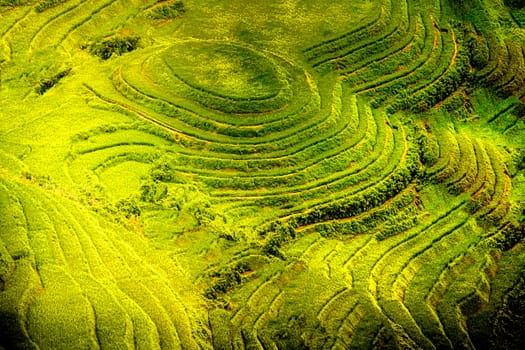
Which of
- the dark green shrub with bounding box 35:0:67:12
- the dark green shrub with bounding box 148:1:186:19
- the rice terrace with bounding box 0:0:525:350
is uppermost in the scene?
the dark green shrub with bounding box 148:1:186:19

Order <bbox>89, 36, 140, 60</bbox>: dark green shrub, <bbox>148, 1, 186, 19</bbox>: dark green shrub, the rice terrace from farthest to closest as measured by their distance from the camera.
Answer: <bbox>148, 1, 186, 19</bbox>: dark green shrub < <bbox>89, 36, 140, 60</bbox>: dark green shrub < the rice terrace

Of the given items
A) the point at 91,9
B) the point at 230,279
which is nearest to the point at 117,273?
the point at 230,279

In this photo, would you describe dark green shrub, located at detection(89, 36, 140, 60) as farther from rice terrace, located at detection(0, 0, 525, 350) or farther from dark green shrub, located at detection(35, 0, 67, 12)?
dark green shrub, located at detection(35, 0, 67, 12)

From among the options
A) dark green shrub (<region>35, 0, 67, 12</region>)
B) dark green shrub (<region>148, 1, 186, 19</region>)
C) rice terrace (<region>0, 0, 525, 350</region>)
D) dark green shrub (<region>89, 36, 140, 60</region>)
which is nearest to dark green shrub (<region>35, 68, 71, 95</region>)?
rice terrace (<region>0, 0, 525, 350</region>)

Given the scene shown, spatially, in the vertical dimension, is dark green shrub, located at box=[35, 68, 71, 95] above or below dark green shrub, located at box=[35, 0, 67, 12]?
below

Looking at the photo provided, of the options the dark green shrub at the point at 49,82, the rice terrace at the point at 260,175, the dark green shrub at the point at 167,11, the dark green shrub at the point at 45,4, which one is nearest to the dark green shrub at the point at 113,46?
the rice terrace at the point at 260,175

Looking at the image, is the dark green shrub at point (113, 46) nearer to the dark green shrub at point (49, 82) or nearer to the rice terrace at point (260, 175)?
the rice terrace at point (260, 175)

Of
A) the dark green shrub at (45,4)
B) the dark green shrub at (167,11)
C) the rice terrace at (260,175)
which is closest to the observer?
the rice terrace at (260,175)

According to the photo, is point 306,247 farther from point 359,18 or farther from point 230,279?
point 359,18

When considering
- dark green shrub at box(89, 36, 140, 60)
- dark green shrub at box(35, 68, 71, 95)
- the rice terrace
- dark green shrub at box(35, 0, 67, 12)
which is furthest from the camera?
dark green shrub at box(35, 0, 67, 12)

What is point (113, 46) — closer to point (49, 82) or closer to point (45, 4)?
point (49, 82)
